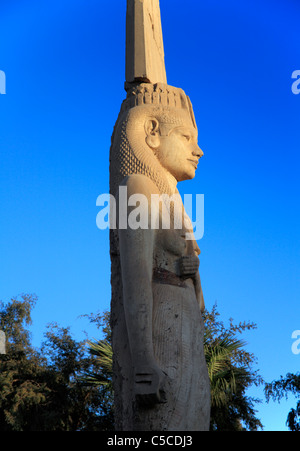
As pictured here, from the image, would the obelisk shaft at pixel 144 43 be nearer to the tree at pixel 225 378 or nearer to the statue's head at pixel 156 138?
the statue's head at pixel 156 138

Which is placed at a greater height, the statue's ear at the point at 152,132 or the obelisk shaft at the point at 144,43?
the obelisk shaft at the point at 144,43

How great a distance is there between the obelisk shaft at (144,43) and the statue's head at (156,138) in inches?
15.4

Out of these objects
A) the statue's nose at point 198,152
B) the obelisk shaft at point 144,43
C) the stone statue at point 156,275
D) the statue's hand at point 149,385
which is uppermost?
the obelisk shaft at point 144,43

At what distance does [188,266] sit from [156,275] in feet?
0.88

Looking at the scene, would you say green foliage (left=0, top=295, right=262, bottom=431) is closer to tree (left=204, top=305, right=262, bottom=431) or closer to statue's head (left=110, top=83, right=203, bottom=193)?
tree (left=204, top=305, right=262, bottom=431)

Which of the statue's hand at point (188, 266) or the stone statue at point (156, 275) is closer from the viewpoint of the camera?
the stone statue at point (156, 275)

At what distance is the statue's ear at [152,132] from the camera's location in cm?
486

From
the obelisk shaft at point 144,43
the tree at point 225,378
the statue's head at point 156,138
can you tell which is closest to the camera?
the statue's head at point 156,138

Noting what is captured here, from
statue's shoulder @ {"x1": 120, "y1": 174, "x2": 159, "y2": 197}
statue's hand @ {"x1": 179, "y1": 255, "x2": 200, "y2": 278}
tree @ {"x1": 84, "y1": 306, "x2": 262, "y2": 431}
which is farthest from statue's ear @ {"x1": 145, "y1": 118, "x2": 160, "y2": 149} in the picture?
tree @ {"x1": 84, "y1": 306, "x2": 262, "y2": 431}

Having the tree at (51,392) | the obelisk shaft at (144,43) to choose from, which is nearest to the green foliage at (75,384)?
the tree at (51,392)

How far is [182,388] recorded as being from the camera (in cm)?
384

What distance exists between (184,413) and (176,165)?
7.00 feet
